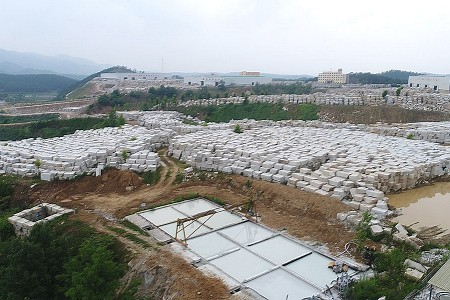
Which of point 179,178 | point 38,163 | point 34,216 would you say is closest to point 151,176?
point 179,178

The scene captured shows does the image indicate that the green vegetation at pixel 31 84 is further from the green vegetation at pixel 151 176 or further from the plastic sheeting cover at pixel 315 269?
the plastic sheeting cover at pixel 315 269

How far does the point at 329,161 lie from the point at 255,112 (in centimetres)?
2442

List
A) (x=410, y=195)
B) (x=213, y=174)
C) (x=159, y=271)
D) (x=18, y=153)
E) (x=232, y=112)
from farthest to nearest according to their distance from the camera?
(x=232, y=112) → (x=18, y=153) → (x=213, y=174) → (x=410, y=195) → (x=159, y=271)

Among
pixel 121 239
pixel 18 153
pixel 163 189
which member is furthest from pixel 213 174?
pixel 18 153

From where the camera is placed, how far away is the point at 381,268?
862 centimetres

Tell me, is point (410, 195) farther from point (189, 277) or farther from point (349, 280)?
point (189, 277)

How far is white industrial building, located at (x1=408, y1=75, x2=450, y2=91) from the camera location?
5212 centimetres

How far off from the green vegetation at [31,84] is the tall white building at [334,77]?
270 ft

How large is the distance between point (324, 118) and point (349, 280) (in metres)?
29.9

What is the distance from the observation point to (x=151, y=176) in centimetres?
1642

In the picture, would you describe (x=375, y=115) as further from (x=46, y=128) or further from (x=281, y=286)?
(x=46, y=128)

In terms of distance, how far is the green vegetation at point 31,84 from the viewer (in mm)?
105031

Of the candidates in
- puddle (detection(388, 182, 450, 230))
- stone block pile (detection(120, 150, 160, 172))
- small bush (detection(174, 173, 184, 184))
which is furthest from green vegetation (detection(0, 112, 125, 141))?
puddle (detection(388, 182, 450, 230))

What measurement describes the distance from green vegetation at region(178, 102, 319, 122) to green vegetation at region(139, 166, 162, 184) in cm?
2373
